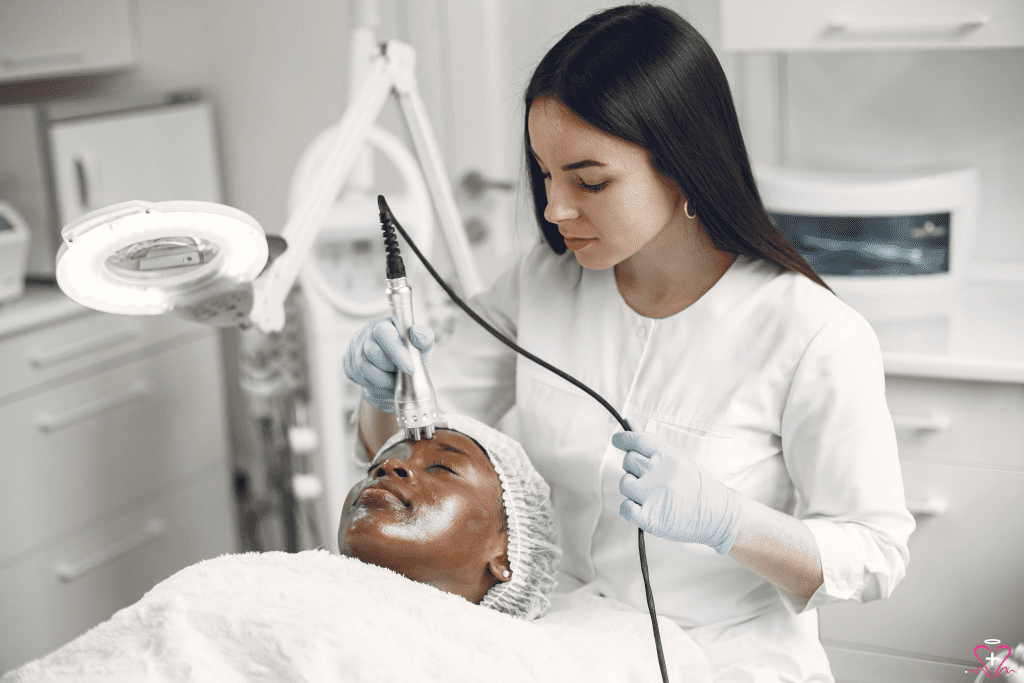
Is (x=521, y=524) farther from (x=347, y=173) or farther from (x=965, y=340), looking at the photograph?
(x=965, y=340)

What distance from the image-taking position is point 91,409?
2225 millimetres

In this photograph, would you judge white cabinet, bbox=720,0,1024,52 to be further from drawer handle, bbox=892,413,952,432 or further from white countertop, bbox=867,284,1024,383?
drawer handle, bbox=892,413,952,432

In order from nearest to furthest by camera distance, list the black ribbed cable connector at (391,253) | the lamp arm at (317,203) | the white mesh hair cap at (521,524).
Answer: the black ribbed cable connector at (391,253)
the white mesh hair cap at (521,524)
the lamp arm at (317,203)

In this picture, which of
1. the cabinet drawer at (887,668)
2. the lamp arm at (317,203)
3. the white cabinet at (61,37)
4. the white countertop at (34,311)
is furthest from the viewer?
the white cabinet at (61,37)

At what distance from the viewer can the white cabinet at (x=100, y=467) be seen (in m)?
2.09

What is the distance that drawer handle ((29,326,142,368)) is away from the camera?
2105 mm

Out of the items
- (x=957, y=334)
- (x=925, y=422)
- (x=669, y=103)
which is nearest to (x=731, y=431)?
(x=669, y=103)

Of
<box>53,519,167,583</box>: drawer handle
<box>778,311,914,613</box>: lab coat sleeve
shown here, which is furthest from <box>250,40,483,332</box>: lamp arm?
<box>53,519,167,583</box>: drawer handle

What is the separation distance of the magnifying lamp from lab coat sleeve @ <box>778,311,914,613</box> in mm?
663

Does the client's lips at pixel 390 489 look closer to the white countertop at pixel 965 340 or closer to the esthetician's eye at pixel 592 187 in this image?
the esthetician's eye at pixel 592 187

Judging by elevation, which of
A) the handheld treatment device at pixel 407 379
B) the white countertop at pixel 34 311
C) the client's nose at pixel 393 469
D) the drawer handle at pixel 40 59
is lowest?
the white countertop at pixel 34 311

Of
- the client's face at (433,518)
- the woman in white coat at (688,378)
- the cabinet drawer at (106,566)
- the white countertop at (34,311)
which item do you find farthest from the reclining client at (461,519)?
the cabinet drawer at (106,566)

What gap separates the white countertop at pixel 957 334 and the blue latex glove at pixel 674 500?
774 millimetres
